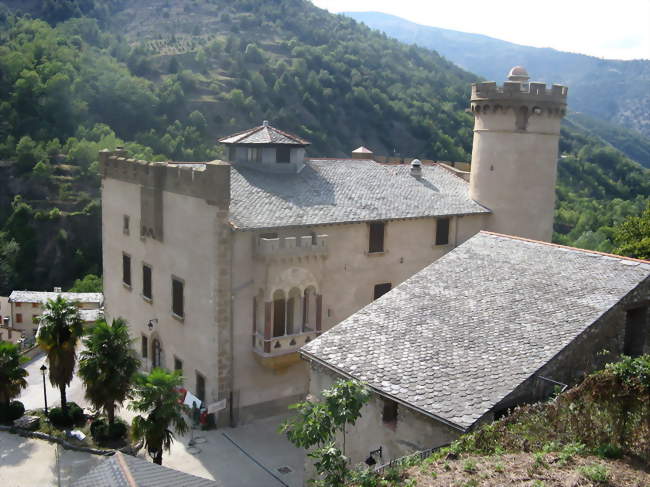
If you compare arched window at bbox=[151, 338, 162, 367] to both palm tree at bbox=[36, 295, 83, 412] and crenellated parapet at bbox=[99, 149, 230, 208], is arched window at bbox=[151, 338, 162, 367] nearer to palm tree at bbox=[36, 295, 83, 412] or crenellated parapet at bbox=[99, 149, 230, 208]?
palm tree at bbox=[36, 295, 83, 412]

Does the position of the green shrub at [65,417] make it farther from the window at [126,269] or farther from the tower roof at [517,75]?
the tower roof at [517,75]

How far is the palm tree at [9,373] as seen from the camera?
96.7 feet

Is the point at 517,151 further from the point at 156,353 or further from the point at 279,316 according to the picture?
the point at 156,353

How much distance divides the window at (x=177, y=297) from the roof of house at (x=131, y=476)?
53.9 ft

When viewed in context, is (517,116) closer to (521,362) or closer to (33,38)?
(521,362)

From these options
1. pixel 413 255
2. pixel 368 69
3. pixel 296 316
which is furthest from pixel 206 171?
pixel 368 69

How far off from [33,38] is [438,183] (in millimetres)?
137780

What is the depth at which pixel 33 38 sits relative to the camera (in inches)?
5689

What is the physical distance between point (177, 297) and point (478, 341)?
1733 cm

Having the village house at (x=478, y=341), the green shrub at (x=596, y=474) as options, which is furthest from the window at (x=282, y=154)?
the green shrub at (x=596, y=474)

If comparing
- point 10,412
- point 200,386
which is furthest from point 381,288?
point 10,412

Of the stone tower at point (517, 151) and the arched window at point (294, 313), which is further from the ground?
the stone tower at point (517, 151)

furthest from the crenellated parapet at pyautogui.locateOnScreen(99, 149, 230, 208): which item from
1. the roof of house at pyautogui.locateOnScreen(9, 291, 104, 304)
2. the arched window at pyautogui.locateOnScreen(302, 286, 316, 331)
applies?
the roof of house at pyautogui.locateOnScreen(9, 291, 104, 304)

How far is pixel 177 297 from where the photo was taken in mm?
30359
